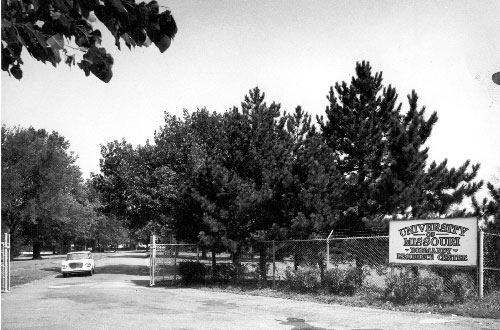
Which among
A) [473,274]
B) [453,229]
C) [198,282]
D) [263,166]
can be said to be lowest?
[198,282]

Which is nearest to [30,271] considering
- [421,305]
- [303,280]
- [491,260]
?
[303,280]

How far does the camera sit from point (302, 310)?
12.7 metres

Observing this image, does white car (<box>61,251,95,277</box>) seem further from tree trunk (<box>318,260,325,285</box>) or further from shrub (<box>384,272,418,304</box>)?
shrub (<box>384,272,418,304</box>)

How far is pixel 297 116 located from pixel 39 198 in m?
37.6

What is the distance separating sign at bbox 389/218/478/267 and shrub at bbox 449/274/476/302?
45 cm

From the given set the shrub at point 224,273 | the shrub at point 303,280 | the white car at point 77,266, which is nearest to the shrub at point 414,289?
the shrub at point 303,280

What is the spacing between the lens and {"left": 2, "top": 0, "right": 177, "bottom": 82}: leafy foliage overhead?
3.29 metres

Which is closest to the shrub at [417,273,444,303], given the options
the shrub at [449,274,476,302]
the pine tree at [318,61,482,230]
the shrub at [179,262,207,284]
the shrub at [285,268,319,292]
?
the shrub at [449,274,476,302]

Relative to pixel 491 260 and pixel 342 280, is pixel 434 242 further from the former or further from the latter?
pixel 342 280

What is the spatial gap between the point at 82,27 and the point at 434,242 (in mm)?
12585

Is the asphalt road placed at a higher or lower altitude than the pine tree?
lower

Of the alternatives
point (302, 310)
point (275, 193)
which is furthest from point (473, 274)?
point (275, 193)

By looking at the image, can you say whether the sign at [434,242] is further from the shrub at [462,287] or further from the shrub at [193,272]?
the shrub at [193,272]

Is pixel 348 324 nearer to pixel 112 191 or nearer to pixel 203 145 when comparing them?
pixel 203 145
